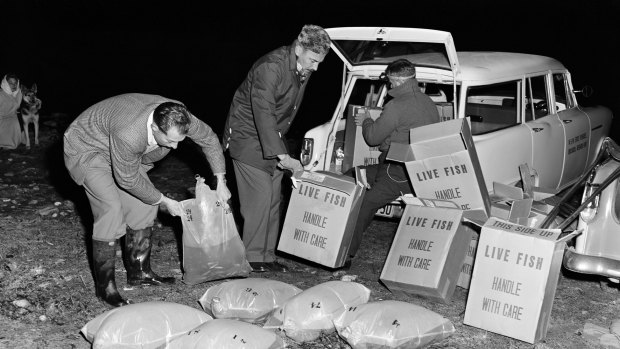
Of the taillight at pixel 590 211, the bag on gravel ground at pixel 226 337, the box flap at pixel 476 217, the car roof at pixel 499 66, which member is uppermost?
the car roof at pixel 499 66

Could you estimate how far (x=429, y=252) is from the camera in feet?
17.9

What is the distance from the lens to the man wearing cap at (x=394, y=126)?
6.00 meters

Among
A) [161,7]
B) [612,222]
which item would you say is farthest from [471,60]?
[161,7]

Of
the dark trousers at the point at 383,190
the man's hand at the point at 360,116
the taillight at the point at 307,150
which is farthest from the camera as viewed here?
the man's hand at the point at 360,116

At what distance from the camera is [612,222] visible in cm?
555

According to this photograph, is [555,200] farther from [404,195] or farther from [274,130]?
[274,130]

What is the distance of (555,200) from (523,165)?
14.9 inches

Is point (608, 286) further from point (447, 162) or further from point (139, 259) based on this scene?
point (139, 259)

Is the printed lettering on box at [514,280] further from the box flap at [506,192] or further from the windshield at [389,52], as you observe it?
the windshield at [389,52]

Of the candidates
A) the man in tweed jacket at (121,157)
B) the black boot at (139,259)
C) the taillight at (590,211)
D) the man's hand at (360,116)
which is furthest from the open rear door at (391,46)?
the black boot at (139,259)

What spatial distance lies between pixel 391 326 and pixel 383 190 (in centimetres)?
172

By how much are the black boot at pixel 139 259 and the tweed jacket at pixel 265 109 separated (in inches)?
37.7

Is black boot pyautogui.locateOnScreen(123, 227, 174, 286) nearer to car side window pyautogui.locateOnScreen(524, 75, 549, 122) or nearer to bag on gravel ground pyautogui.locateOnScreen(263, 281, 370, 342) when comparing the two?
bag on gravel ground pyautogui.locateOnScreen(263, 281, 370, 342)

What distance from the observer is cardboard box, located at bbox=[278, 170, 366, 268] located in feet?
19.3
